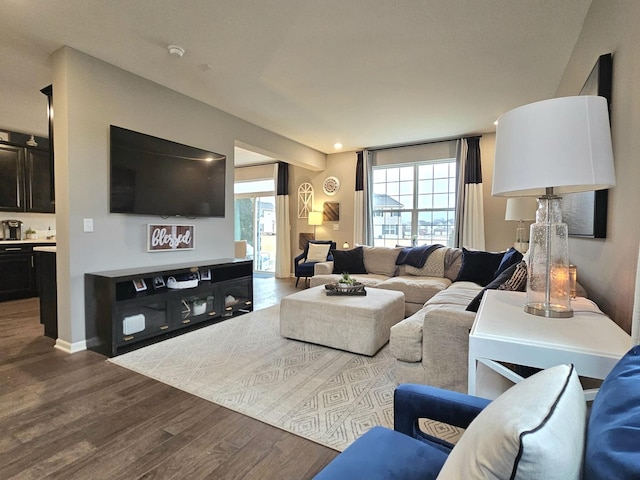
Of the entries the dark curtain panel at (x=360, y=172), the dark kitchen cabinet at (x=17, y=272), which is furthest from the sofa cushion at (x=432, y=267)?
the dark kitchen cabinet at (x=17, y=272)

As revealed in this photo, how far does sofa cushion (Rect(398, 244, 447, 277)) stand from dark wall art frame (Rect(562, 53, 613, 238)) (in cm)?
257

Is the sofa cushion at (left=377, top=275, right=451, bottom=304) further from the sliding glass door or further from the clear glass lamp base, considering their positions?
the sliding glass door

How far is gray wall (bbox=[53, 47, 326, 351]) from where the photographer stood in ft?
9.31

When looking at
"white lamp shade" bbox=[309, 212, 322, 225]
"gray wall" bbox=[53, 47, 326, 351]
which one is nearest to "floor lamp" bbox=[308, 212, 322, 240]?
"white lamp shade" bbox=[309, 212, 322, 225]

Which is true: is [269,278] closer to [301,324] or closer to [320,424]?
[301,324]

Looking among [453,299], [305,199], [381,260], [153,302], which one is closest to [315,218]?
[305,199]

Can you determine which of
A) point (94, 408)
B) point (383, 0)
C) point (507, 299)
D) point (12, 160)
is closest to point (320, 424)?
point (507, 299)

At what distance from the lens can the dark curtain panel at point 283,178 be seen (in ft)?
23.8

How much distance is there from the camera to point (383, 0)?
7.35ft

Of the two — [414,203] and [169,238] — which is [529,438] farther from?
[414,203]

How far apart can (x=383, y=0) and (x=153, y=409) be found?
303 cm

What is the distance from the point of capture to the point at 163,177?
3.53 meters

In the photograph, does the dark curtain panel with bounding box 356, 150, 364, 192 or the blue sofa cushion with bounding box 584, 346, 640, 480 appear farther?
the dark curtain panel with bounding box 356, 150, 364, 192

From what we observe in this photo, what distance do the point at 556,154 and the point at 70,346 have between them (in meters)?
3.69
